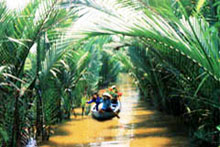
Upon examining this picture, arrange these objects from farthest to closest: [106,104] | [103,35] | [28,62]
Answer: [106,104]
[28,62]
[103,35]

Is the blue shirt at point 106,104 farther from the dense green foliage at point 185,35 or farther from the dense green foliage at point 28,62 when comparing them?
the dense green foliage at point 185,35

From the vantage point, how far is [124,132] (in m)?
8.02

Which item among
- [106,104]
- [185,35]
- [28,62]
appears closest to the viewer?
[185,35]

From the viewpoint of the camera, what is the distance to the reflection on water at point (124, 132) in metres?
6.95

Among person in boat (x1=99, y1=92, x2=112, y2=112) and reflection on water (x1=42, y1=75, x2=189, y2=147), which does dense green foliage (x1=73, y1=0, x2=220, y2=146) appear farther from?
person in boat (x1=99, y1=92, x2=112, y2=112)

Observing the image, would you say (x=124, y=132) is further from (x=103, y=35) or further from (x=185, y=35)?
(x=185, y=35)

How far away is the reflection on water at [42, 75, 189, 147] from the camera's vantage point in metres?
6.95

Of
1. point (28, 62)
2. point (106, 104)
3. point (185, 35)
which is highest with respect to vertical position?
point (28, 62)

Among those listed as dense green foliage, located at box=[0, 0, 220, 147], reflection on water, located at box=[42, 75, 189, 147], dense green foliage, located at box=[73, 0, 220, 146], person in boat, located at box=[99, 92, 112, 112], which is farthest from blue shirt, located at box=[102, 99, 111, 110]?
dense green foliage, located at box=[73, 0, 220, 146]

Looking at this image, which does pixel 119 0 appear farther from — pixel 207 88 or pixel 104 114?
pixel 104 114

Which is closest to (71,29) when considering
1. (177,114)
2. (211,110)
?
(211,110)

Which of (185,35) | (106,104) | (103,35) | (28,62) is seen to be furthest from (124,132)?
(185,35)

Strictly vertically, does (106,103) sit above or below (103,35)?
below

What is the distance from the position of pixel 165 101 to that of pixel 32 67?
14.6 feet
